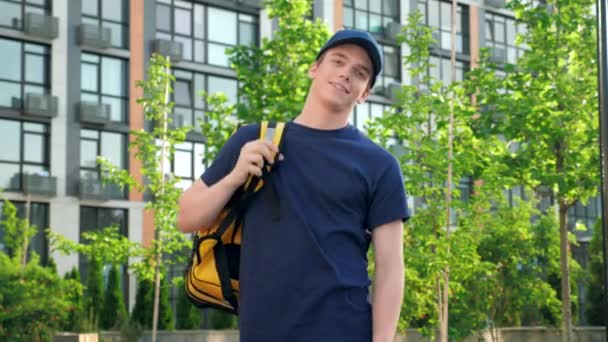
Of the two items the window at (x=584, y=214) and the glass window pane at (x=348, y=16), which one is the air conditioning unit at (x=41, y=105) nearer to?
the glass window pane at (x=348, y=16)

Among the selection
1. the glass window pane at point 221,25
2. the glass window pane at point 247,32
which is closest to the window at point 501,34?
the glass window pane at point 247,32

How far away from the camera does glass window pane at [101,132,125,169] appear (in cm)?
3812

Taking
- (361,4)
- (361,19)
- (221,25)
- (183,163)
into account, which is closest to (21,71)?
(183,163)

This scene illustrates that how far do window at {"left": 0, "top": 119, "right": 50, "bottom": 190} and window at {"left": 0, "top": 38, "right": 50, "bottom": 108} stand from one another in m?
0.77

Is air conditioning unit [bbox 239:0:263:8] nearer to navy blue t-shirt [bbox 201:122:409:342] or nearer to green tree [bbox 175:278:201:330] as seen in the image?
green tree [bbox 175:278:201:330]

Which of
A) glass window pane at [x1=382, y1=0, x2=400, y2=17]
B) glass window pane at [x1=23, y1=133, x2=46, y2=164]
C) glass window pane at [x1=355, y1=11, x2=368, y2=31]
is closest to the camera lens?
glass window pane at [x1=23, y1=133, x2=46, y2=164]

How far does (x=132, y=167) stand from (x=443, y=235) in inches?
779

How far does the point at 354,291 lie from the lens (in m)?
2.96

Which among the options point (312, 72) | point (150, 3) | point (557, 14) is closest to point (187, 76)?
point (150, 3)

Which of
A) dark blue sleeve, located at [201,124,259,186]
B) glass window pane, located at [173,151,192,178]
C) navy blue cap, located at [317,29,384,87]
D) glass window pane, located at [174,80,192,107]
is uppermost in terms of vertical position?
glass window pane, located at [174,80,192,107]

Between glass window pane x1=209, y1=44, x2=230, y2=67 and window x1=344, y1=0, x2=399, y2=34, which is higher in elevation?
window x1=344, y1=0, x2=399, y2=34

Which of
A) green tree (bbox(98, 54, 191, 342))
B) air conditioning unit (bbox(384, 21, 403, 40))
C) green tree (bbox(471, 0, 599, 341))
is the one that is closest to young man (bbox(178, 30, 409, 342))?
green tree (bbox(471, 0, 599, 341))

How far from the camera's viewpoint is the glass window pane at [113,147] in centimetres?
3812

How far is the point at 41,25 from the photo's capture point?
36.5 metres
